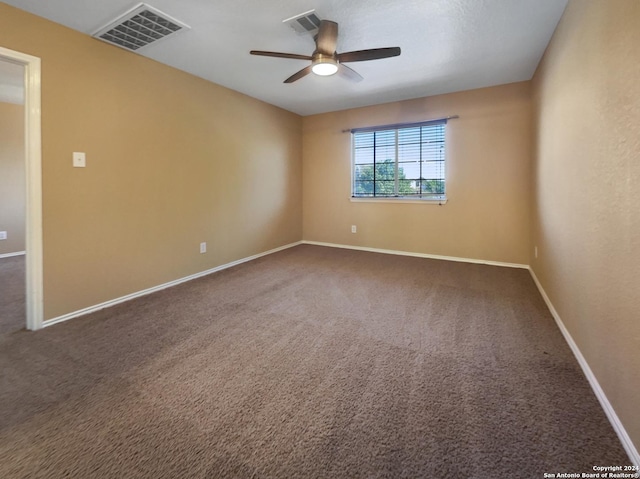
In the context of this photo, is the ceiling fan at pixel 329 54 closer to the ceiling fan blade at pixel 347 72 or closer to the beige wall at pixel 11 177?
the ceiling fan blade at pixel 347 72

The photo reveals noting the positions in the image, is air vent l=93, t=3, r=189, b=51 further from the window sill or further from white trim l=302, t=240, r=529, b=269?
white trim l=302, t=240, r=529, b=269

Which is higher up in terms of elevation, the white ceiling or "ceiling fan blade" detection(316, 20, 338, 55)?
the white ceiling

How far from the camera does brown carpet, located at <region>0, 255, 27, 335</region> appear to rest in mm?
2344

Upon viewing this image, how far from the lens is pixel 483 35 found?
102 inches

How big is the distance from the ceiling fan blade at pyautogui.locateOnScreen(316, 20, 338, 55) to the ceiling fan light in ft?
0.25

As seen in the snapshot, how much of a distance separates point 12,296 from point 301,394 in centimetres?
335

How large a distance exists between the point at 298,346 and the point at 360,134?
4.00 metres

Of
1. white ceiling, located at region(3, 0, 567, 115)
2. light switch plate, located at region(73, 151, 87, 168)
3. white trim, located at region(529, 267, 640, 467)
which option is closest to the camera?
white trim, located at region(529, 267, 640, 467)

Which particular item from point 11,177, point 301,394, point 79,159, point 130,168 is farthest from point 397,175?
point 11,177

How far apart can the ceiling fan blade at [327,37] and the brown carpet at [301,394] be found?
220 centimetres

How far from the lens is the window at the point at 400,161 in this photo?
433 centimetres

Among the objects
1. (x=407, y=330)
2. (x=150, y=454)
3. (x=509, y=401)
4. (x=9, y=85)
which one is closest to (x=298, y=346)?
(x=407, y=330)

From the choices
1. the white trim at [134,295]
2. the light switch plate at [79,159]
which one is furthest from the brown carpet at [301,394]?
the light switch plate at [79,159]

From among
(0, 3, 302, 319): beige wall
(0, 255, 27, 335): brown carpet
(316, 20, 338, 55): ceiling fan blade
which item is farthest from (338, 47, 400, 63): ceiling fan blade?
(0, 255, 27, 335): brown carpet
